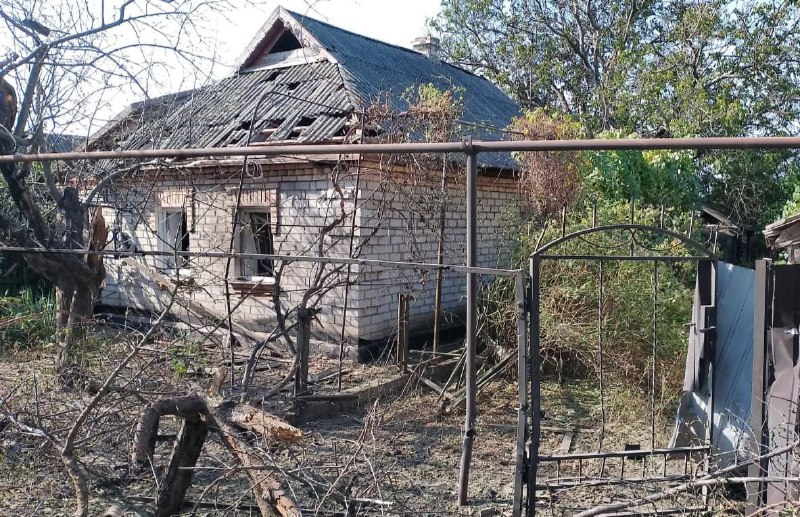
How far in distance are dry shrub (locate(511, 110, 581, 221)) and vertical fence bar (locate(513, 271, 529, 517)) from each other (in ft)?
19.1

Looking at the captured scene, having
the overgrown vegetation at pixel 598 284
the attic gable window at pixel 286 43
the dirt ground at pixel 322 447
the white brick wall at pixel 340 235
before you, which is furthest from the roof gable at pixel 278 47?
the dirt ground at pixel 322 447

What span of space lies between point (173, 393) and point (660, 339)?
4.46 meters

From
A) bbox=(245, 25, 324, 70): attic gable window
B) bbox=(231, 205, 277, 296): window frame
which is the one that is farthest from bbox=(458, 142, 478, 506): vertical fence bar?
bbox=(245, 25, 324, 70): attic gable window

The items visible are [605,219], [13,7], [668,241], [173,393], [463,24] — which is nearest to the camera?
[173,393]

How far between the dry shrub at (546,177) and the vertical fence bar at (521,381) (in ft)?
19.1

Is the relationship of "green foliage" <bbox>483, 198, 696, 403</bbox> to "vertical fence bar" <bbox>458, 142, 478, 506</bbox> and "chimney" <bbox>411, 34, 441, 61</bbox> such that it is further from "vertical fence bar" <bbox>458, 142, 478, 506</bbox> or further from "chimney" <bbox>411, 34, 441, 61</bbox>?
"chimney" <bbox>411, 34, 441, 61</bbox>

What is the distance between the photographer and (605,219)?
7.59m

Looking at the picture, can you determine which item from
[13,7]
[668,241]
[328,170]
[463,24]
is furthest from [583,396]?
[463,24]

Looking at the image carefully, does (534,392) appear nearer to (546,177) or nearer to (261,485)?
(261,485)

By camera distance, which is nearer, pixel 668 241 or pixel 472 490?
pixel 472 490

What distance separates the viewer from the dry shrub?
8.60m

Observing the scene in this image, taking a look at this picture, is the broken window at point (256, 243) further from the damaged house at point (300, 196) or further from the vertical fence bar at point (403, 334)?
the vertical fence bar at point (403, 334)

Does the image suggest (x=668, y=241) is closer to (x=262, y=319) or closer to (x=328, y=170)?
(x=328, y=170)

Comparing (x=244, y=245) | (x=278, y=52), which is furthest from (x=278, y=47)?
(x=244, y=245)
